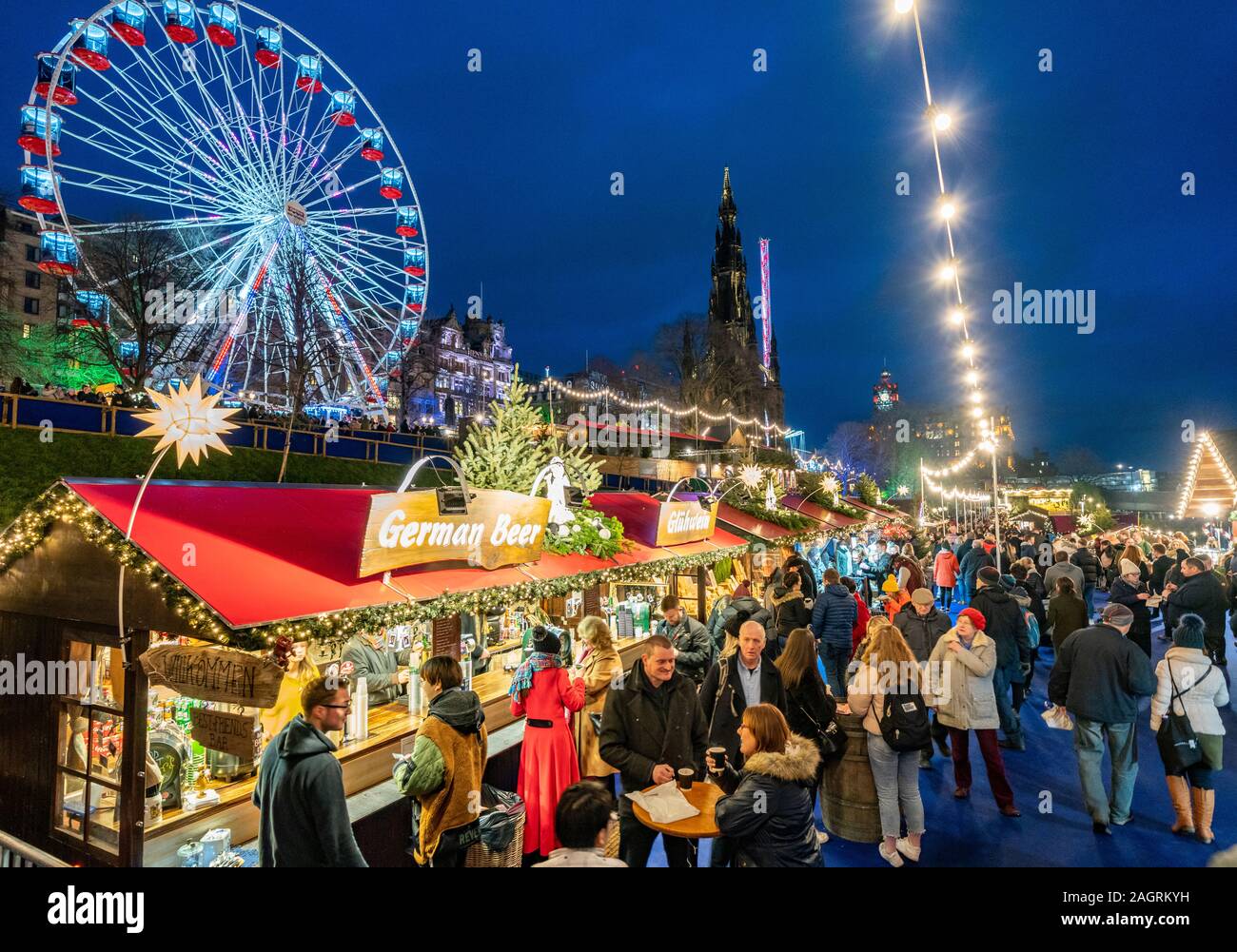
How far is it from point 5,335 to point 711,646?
4608 cm

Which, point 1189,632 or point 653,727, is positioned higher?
point 1189,632

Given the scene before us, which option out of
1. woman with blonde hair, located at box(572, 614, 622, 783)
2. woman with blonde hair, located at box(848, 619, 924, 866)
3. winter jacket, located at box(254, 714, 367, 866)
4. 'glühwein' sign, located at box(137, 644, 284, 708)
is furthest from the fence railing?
woman with blonde hair, located at box(848, 619, 924, 866)

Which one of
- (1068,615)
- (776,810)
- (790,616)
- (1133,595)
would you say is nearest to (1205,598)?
(1133,595)

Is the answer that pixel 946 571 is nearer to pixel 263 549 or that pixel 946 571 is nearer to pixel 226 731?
pixel 263 549

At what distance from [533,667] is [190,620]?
92.2 inches

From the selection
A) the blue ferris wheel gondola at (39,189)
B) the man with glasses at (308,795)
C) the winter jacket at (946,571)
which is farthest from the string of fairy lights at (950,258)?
the blue ferris wheel gondola at (39,189)

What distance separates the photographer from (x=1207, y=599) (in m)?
8.63

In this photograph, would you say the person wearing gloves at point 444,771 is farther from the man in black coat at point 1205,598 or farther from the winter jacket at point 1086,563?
the winter jacket at point 1086,563

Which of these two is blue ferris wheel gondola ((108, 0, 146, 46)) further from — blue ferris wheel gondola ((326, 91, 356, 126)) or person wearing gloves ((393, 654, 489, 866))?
person wearing gloves ((393, 654, 489, 866))

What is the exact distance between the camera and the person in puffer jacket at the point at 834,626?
817cm

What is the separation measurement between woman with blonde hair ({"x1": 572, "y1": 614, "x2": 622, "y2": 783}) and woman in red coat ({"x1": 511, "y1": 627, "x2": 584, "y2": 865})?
1.48 feet

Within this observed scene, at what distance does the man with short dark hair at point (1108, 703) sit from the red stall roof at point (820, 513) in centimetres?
1364

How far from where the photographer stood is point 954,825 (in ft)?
17.7
